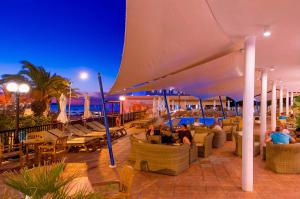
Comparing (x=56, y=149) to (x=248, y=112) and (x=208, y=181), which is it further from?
(x=248, y=112)

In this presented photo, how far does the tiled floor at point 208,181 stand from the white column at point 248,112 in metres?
0.28

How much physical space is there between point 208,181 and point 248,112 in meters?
1.63

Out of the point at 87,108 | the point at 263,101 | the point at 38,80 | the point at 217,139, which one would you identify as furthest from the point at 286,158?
the point at 38,80

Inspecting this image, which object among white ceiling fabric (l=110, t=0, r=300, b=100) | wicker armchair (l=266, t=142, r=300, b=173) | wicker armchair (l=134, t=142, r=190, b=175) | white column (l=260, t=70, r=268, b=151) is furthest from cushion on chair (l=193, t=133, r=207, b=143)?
white ceiling fabric (l=110, t=0, r=300, b=100)

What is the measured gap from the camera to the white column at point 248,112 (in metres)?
4.88

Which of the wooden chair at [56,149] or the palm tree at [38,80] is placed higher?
the palm tree at [38,80]

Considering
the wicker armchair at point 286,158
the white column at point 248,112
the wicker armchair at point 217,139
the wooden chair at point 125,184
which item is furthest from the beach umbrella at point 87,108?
the wooden chair at point 125,184

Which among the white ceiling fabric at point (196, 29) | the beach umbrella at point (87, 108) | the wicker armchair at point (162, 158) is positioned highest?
the white ceiling fabric at point (196, 29)

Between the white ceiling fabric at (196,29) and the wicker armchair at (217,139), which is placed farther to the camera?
the wicker armchair at (217,139)

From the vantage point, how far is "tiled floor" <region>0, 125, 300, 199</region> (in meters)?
4.74

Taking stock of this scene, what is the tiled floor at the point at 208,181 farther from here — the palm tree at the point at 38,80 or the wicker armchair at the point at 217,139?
the palm tree at the point at 38,80

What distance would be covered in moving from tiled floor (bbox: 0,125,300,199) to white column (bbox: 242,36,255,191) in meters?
0.28

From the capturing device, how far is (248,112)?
4992mm

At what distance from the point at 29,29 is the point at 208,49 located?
42133mm
